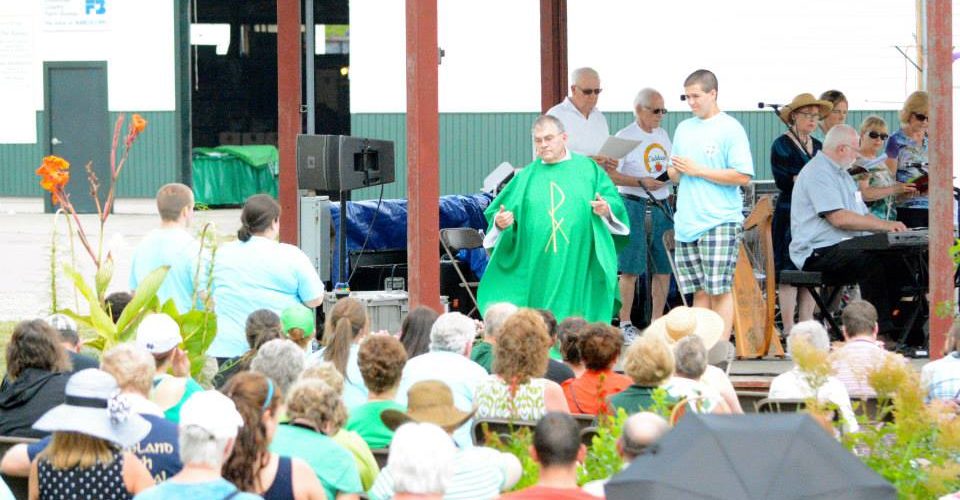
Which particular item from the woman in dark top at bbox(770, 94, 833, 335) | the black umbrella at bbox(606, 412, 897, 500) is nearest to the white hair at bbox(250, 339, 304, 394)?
the black umbrella at bbox(606, 412, 897, 500)

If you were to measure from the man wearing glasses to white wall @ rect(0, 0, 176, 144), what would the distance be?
16650 mm

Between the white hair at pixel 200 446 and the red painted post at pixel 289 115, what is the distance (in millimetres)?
7532

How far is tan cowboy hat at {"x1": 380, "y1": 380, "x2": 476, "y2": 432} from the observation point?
215 inches

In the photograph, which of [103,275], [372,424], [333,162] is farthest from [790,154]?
[372,424]

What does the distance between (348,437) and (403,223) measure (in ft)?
25.6

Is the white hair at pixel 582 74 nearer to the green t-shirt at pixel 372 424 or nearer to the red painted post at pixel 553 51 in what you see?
the red painted post at pixel 553 51

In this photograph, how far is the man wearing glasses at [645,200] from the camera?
11.3m

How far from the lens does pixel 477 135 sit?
87.1 feet

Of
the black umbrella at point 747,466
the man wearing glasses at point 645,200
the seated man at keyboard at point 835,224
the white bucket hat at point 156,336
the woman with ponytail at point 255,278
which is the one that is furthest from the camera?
the man wearing glasses at point 645,200

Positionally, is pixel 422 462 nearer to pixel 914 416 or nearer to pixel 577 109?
pixel 914 416

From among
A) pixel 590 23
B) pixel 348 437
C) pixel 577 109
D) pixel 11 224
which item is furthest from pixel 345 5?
pixel 348 437

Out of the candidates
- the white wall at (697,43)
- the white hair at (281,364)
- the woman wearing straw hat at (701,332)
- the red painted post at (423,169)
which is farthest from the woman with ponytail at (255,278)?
the white wall at (697,43)

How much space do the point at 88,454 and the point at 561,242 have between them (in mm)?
4954

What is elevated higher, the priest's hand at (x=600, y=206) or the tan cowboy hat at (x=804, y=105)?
the tan cowboy hat at (x=804, y=105)
